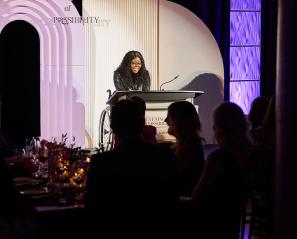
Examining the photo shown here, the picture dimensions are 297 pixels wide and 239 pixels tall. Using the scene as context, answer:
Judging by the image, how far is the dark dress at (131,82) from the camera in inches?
328

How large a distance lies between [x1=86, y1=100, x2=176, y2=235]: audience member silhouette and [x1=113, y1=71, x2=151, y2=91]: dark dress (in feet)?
19.1

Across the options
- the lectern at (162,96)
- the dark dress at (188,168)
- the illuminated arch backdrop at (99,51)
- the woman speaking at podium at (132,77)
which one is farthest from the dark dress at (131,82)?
the dark dress at (188,168)

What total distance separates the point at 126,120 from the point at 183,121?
1.12 m

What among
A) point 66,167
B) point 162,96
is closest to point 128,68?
point 162,96

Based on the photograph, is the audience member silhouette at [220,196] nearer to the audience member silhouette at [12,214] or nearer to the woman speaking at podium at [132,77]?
the audience member silhouette at [12,214]

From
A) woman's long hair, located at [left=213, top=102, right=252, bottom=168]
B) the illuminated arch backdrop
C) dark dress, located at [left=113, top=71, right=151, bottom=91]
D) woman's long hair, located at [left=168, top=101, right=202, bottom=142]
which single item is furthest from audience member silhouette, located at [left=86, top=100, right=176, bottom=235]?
the illuminated arch backdrop

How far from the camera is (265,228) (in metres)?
5.40

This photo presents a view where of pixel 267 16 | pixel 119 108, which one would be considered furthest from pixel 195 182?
pixel 267 16

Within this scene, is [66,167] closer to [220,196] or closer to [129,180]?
[220,196]

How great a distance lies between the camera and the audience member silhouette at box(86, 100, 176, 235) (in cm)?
240

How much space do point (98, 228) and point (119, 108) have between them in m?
0.53

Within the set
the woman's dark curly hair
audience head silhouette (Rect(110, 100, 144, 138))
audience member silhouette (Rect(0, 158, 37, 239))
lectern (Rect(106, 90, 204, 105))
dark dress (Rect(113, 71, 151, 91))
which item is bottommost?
audience member silhouette (Rect(0, 158, 37, 239))

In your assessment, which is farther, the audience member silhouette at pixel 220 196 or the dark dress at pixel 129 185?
the audience member silhouette at pixel 220 196

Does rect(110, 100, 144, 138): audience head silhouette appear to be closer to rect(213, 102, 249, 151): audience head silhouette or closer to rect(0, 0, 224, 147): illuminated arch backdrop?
rect(213, 102, 249, 151): audience head silhouette
